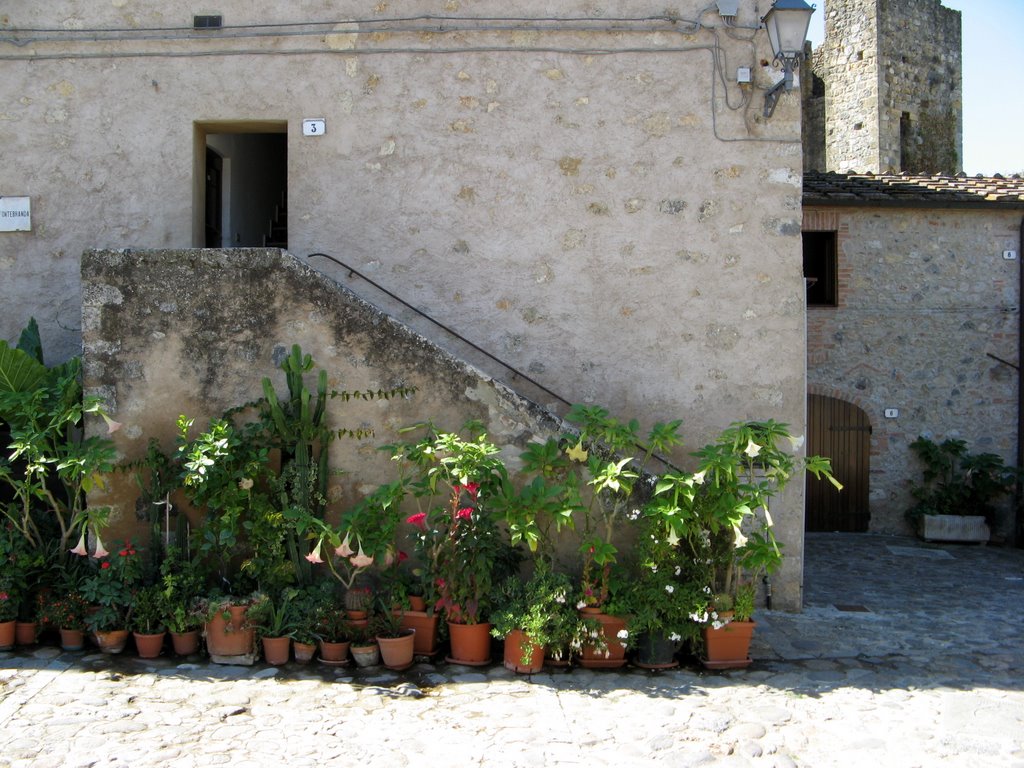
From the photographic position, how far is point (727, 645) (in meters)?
5.63

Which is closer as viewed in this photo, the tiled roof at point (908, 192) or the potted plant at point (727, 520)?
the potted plant at point (727, 520)

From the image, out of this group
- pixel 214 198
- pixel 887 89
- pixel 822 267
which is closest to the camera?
pixel 214 198

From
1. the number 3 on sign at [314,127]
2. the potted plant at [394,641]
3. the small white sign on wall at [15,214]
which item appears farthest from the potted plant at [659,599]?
the small white sign on wall at [15,214]

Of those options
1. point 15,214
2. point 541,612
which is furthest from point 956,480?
point 15,214

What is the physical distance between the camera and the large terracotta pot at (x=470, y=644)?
553 centimetres

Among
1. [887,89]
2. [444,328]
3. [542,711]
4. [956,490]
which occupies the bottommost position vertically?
[542,711]

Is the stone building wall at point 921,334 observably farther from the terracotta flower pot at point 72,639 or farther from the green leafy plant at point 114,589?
the terracotta flower pot at point 72,639

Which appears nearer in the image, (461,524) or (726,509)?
(726,509)

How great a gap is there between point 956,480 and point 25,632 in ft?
33.6

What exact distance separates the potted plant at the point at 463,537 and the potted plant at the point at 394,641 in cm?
25

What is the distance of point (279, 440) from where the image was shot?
19.5 ft

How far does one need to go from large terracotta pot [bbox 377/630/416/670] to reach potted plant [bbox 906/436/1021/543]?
26.7 ft

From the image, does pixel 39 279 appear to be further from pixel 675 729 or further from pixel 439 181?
pixel 675 729

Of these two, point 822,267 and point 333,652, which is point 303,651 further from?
point 822,267
